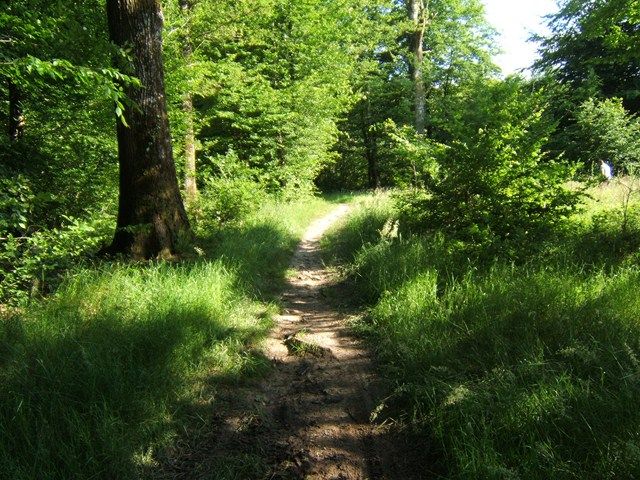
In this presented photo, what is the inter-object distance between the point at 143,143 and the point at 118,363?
3.55 m

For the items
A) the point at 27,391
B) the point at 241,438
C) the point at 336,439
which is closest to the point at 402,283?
the point at 336,439

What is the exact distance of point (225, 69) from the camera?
12.4 m

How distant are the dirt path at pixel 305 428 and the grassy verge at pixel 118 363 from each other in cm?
22

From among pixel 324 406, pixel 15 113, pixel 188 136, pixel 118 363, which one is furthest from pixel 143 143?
pixel 188 136

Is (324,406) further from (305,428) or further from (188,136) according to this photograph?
(188,136)

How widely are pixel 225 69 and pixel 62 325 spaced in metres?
10.8

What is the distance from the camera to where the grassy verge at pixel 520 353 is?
2242mm

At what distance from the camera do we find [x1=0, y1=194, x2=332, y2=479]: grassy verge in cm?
236

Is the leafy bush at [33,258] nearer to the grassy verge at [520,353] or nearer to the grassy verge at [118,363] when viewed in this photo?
the grassy verge at [118,363]

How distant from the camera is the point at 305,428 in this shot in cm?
306

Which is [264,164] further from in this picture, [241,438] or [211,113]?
[241,438]

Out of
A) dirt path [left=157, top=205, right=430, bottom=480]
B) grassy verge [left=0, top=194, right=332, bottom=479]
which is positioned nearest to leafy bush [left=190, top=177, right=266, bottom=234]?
grassy verge [left=0, top=194, right=332, bottom=479]

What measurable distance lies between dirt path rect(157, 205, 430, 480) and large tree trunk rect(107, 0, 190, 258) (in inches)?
98.1

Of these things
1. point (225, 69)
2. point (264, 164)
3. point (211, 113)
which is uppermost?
point (225, 69)
